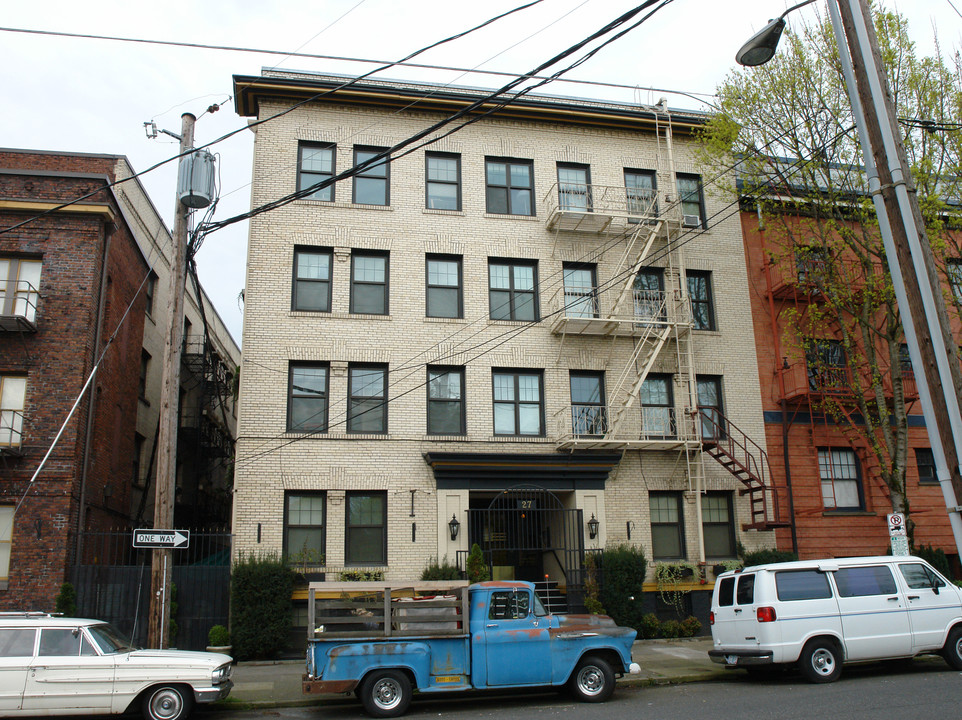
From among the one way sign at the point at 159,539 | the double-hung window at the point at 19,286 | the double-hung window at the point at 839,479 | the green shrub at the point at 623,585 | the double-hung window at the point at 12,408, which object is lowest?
the green shrub at the point at 623,585

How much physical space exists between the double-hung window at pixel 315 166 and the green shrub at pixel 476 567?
9.98 m

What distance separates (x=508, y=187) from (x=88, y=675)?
15823mm

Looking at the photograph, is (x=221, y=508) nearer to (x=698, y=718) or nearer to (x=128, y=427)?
(x=128, y=427)

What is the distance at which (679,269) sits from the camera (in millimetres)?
22344

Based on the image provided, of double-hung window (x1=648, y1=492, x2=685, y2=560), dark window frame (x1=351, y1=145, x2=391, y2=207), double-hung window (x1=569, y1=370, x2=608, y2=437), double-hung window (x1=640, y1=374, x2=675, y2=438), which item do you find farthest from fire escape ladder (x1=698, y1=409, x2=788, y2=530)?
dark window frame (x1=351, y1=145, x2=391, y2=207)

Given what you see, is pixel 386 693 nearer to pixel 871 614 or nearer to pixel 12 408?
pixel 871 614

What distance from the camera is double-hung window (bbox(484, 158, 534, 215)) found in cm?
2211

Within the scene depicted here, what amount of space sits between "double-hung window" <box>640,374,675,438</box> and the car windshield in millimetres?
13425

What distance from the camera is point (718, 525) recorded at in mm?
21078

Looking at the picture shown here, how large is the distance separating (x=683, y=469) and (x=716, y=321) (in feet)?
14.8

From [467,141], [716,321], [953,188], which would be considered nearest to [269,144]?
[467,141]

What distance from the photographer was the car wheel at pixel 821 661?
43.0 ft

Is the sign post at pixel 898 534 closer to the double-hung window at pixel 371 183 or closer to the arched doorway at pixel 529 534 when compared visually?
the arched doorway at pixel 529 534

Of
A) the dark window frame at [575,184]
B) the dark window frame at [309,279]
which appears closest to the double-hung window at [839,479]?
the dark window frame at [575,184]
